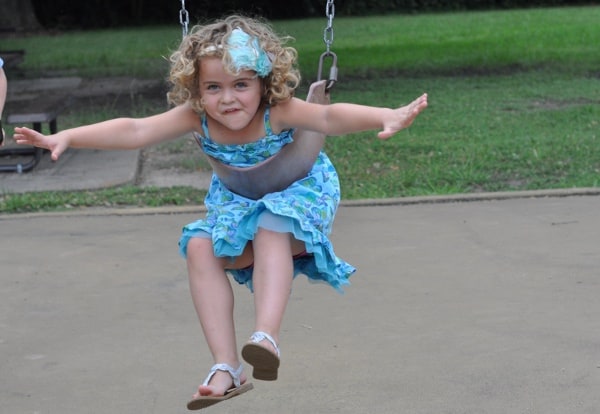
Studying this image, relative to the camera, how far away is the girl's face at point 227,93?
12.1 ft

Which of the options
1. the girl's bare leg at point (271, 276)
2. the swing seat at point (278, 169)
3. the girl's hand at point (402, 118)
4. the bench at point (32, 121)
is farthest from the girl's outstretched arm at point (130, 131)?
the bench at point (32, 121)

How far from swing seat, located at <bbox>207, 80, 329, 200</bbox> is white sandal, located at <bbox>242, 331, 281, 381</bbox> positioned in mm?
626

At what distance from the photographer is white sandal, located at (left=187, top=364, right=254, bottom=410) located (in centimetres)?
346

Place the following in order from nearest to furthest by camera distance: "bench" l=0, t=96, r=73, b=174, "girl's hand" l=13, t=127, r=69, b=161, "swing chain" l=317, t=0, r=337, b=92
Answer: "girl's hand" l=13, t=127, r=69, b=161 → "swing chain" l=317, t=0, r=337, b=92 → "bench" l=0, t=96, r=73, b=174

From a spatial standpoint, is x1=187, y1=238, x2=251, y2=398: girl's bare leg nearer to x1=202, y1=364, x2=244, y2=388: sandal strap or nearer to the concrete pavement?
x1=202, y1=364, x2=244, y2=388: sandal strap

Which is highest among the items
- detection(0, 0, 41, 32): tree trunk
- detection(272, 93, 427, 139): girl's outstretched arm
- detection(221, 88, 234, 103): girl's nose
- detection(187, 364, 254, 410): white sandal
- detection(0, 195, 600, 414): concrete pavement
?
detection(221, 88, 234, 103): girl's nose

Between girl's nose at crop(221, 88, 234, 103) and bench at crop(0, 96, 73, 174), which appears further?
bench at crop(0, 96, 73, 174)

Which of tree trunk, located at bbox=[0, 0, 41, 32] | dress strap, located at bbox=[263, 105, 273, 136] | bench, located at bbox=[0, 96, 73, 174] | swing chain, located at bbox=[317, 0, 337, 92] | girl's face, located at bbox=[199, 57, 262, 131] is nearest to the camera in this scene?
girl's face, located at bbox=[199, 57, 262, 131]

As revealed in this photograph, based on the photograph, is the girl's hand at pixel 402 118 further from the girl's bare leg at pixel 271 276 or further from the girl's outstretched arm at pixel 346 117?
the girl's bare leg at pixel 271 276

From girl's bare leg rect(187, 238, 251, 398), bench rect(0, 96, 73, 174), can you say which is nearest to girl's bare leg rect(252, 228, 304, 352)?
girl's bare leg rect(187, 238, 251, 398)

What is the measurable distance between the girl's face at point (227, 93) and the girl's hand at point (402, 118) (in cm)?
52

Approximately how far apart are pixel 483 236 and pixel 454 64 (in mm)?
Answer: 9582

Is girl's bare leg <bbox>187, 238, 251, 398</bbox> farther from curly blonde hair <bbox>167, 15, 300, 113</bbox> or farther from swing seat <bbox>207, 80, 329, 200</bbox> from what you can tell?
curly blonde hair <bbox>167, 15, 300, 113</bbox>

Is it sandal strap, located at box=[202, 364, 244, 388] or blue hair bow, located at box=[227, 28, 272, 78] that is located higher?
blue hair bow, located at box=[227, 28, 272, 78]
